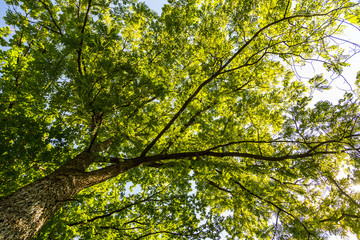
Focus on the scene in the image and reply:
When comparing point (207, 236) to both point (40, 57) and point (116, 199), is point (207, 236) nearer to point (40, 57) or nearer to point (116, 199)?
point (116, 199)

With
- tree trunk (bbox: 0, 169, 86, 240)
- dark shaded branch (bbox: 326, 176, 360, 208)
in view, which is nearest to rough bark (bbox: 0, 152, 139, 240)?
tree trunk (bbox: 0, 169, 86, 240)

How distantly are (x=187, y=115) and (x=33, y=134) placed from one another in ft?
13.2

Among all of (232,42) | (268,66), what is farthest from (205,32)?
(268,66)

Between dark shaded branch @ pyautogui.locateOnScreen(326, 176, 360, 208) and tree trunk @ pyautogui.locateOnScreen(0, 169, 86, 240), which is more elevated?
dark shaded branch @ pyautogui.locateOnScreen(326, 176, 360, 208)

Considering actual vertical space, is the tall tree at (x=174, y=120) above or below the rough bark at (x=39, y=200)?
above

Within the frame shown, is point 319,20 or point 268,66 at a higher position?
point 268,66

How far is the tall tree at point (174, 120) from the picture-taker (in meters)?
3.30

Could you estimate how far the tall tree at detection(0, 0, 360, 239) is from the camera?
330 cm

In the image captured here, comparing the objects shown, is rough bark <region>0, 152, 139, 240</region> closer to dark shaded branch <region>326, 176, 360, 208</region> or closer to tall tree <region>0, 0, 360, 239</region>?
tall tree <region>0, 0, 360, 239</region>

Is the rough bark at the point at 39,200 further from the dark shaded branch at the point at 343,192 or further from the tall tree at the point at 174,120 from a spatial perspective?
the dark shaded branch at the point at 343,192

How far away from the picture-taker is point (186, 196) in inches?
247

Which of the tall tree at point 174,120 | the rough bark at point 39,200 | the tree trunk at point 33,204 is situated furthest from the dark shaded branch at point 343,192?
the tree trunk at point 33,204

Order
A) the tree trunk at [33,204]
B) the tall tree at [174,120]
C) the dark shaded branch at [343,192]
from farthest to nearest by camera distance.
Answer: the dark shaded branch at [343,192], the tall tree at [174,120], the tree trunk at [33,204]

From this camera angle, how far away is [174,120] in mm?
4332
